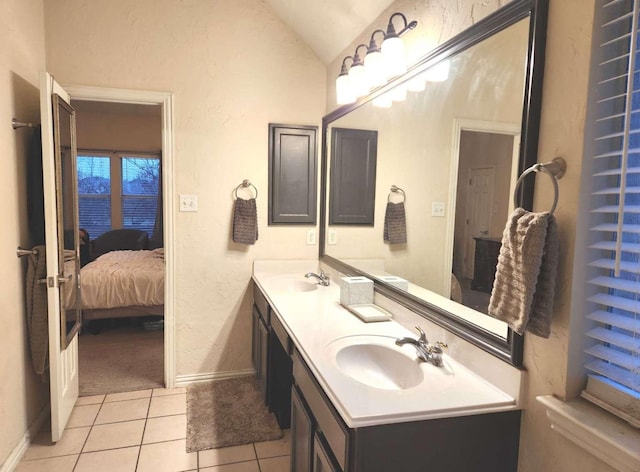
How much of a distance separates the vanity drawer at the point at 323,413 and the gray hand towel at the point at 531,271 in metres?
0.57

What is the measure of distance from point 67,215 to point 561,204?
247 cm

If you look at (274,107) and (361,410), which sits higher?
(274,107)

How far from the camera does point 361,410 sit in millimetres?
1145

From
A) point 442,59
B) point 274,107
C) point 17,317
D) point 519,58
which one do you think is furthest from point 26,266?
point 519,58

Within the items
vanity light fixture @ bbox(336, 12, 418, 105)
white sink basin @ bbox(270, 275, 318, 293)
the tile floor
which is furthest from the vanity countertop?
vanity light fixture @ bbox(336, 12, 418, 105)

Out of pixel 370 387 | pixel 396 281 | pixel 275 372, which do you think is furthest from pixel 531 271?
pixel 275 372

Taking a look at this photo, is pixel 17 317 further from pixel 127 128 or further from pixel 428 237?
pixel 127 128

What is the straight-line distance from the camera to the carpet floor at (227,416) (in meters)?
2.36

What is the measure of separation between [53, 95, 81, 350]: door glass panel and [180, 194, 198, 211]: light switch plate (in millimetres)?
634

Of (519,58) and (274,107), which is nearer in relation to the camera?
(519,58)

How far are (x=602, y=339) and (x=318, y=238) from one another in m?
2.27

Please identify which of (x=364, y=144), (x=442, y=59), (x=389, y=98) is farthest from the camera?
(x=364, y=144)

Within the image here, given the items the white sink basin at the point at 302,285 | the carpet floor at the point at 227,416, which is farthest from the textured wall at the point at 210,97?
the white sink basin at the point at 302,285

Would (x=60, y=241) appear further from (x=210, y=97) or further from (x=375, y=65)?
(x=375, y=65)
